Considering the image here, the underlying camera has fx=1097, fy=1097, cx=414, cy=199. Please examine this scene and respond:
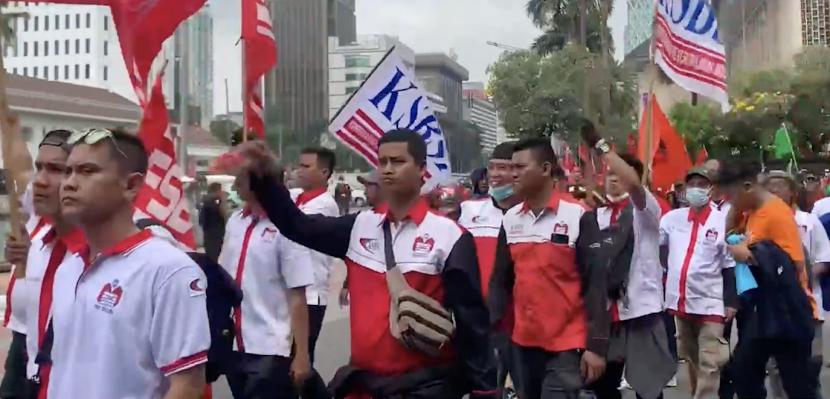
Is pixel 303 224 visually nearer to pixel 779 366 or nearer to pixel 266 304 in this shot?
pixel 266 304

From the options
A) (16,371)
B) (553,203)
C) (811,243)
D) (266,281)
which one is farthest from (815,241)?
(16,371)

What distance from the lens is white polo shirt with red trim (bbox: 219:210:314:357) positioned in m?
5.69

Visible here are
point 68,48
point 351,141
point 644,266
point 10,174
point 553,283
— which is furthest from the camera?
point 68,48

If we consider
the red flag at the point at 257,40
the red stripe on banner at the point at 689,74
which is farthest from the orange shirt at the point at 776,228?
the red stripe on banner at the point at 689,74

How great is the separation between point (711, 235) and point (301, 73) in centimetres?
10701

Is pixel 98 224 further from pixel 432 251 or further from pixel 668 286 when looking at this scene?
pixel 668 286

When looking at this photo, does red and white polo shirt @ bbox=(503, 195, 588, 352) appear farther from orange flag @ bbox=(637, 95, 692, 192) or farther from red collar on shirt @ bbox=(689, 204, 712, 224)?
orange flag @ bbox=(637, 95, 692, 192)

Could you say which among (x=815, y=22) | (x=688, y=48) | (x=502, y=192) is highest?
(x=815, y=22)

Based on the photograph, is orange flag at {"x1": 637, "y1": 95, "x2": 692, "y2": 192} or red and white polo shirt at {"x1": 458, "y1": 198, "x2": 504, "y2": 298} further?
orange flag at {"x1": 637, "y1": 95, "x2": 692, "y2": 192}

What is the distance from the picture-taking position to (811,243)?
850 centimetres

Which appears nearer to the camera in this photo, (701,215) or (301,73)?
(701,215)

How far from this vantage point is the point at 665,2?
10125mm

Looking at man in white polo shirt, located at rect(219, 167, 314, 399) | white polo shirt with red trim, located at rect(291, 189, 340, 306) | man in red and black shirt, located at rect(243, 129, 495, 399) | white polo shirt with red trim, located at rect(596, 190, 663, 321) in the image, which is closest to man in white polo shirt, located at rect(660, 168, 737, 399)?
white polo shirt with red trim, located at rect(596, 190, 663, 321)

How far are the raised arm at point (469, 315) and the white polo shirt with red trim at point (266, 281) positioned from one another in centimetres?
158
